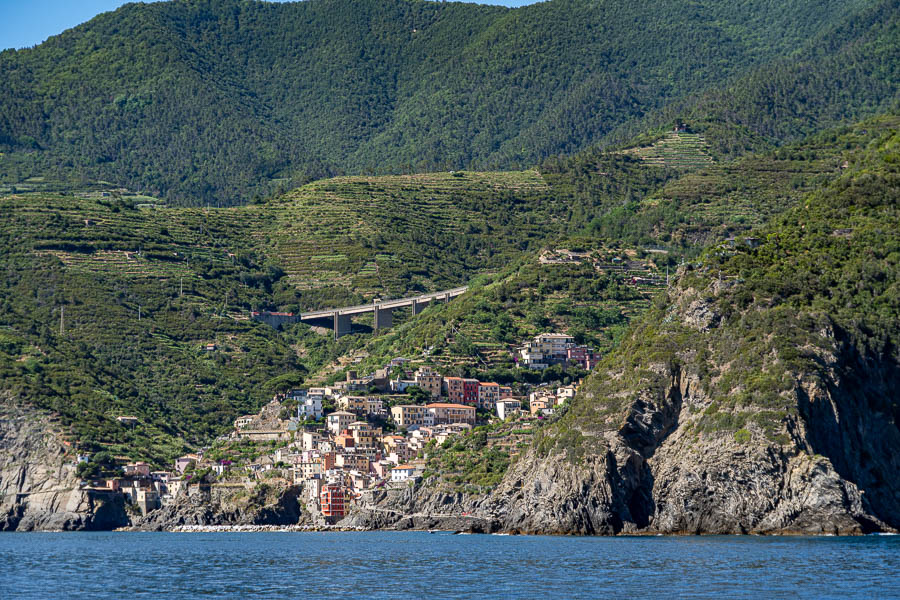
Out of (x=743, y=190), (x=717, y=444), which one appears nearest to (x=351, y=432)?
(x=717, y=444)

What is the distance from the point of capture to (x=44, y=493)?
453ft

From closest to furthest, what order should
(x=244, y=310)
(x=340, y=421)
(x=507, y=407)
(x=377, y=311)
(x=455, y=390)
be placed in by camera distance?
(x=340, y=421), (x=507, y=407), (x=455, y=390), (x=377, y=311), (x=244, y=310)

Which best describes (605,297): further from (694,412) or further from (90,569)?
(90,569)

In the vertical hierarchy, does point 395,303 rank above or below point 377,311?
above

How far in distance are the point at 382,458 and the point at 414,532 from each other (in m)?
17.1

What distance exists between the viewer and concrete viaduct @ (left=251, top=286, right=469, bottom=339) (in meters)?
187

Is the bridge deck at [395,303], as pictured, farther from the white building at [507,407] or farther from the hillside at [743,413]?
the hillside at [743,413]

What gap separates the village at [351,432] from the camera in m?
134

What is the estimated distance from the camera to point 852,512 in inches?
3632

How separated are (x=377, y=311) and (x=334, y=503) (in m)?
57.7

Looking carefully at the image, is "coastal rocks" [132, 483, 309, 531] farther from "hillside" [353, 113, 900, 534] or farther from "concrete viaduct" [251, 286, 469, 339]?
"concrete viaduct" [251, 286, 469, 339]

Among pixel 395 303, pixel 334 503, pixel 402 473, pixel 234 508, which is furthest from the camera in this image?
pixel 395 303

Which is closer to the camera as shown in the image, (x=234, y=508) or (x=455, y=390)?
(x=234, y=508)

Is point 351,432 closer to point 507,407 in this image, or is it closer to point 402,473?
point 402,473
